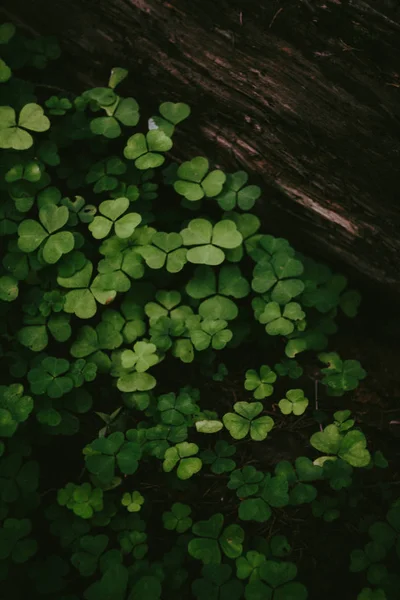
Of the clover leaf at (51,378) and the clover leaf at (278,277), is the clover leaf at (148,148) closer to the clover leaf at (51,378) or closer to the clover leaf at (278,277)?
the clover leaf at (278,277)

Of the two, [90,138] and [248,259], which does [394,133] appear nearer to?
[248,259]

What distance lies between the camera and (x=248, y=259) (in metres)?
2.64

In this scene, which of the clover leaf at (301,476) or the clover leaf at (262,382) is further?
the clover leaf at (262,382)

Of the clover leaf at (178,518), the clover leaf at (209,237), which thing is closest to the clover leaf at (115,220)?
the clover leaf at (209,237)

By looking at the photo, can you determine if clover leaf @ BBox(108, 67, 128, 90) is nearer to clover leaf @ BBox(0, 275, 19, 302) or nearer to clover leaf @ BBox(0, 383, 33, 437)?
clover leaf @ BBox(0, 275, 19, 302)

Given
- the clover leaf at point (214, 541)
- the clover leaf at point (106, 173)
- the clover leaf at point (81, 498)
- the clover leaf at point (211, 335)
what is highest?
the clover leaf at point (106, 173)

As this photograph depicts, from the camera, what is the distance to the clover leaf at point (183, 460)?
224 cm

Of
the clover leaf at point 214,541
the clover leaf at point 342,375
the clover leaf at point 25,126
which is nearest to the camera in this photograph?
the clover leaf at point 214,541

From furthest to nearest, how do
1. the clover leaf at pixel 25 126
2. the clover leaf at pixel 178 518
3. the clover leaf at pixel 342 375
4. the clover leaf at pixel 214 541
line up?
the clover leaf at pixel 342 375, the clover leaf at pixel 25 126, the clover leaf at pixel 178 518, the clover leaf at pixel 214 541

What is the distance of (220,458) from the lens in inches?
92.4

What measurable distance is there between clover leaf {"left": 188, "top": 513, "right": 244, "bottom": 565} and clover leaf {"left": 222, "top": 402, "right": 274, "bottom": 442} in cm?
37

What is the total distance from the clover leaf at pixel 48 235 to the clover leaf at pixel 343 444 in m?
1.47

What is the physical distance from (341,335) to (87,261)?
4.56ft

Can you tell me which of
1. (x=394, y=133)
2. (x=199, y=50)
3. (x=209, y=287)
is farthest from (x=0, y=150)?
(x=394, y=133)
